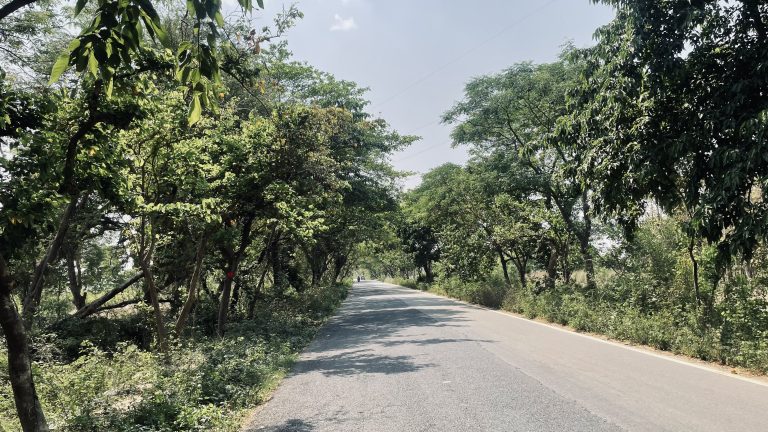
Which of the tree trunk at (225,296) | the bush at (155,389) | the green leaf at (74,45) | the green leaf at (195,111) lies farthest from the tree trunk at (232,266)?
the green leaf at (74,45)

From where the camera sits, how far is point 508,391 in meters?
6.87

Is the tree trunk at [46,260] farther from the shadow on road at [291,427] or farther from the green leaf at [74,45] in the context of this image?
the green leaf at [74,45]

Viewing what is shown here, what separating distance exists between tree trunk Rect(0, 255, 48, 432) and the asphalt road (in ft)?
8.63

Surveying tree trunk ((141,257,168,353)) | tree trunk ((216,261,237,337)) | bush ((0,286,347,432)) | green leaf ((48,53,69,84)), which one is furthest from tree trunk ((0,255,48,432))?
tree trunk ((216,261,237,337))

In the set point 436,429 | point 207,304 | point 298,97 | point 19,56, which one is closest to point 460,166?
point 298,97

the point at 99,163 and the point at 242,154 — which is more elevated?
the point at 242,154

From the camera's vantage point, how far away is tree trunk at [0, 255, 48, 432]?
3.63 meters

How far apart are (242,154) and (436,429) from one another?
836 cm

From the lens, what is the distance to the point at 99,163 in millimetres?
5230

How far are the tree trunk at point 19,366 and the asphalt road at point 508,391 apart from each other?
263cm

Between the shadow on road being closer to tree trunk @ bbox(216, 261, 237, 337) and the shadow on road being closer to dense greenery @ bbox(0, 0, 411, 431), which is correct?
dense greenery @ bbox(0, 0, 411, 431)

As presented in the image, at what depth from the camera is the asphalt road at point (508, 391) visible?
555 centimetres

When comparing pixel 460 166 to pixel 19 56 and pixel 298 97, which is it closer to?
pixel 298 97

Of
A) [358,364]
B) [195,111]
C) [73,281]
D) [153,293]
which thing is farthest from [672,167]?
[73,281]
